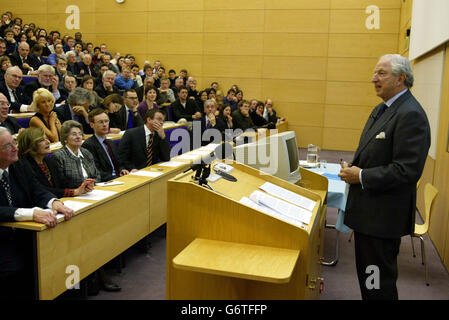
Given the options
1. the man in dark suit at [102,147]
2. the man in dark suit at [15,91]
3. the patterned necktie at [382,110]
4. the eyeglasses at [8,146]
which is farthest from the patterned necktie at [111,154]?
the patterned necktie at [382,110]

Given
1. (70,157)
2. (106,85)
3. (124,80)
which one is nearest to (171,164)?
(70,157)

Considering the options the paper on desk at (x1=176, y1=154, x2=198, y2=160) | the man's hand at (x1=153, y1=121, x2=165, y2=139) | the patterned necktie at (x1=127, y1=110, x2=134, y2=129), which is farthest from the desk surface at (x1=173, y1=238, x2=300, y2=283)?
the patterned necktie at (x1=127, y1=110, x2=134, y2=129)

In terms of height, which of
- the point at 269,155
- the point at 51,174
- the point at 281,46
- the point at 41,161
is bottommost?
the point at 51,174

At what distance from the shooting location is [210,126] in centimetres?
695

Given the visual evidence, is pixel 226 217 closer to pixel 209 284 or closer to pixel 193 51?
pixel 209 284

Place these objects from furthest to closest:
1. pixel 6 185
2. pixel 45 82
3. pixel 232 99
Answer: pixel 232 99 → pixel 45 82 → pixel 6 185

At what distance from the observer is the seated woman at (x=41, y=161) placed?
304 cm

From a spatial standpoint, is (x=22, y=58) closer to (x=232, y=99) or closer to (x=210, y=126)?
(x=210, y=126)

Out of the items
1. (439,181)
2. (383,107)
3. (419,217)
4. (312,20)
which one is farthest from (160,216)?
(312,20)

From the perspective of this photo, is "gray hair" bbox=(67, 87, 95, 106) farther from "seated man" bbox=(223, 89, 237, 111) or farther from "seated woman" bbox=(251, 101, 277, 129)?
"seated man" bbox=(223, 89, 237, 111)

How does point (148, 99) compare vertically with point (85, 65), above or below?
below

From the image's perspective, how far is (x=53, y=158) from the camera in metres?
3.29

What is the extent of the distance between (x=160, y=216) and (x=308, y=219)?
7.13ft

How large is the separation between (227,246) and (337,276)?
6.57ft
